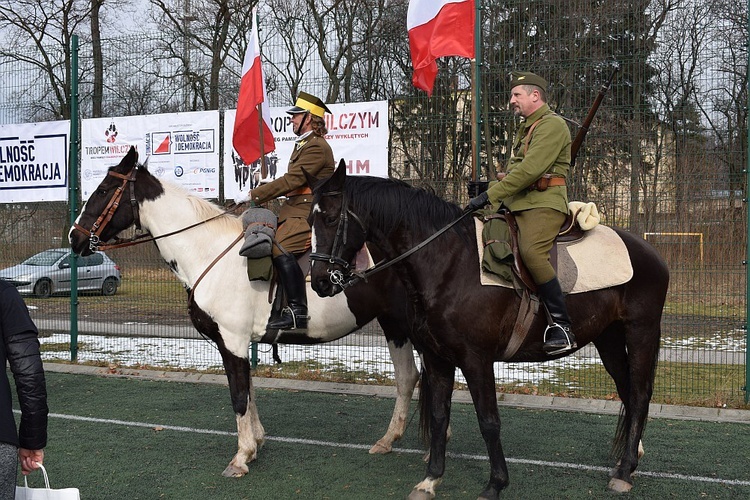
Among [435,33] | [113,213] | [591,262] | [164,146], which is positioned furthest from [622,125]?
[164,146]

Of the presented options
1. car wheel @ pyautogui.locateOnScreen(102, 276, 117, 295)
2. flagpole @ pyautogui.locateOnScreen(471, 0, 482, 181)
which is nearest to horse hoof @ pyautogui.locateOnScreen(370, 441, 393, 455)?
flagpole @ pyautogui.locateOnScreen(471, 0, 482, 181)

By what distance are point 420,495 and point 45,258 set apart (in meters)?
8.12

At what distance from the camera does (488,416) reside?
5000 millimetres

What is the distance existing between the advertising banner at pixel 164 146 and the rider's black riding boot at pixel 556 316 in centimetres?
597

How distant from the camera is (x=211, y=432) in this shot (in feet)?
23.3

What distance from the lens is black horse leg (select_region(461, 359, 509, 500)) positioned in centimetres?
500

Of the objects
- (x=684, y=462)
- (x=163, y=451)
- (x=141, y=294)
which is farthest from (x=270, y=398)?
(x=684, y=462)

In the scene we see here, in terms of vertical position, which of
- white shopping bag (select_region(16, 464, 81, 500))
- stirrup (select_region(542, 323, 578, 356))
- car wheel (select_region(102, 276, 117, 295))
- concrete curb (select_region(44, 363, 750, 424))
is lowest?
concrete curb (select_region(44, 363, 750, 424))

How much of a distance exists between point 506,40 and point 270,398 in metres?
4.76

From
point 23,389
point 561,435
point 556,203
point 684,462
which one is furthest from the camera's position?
point 561,435

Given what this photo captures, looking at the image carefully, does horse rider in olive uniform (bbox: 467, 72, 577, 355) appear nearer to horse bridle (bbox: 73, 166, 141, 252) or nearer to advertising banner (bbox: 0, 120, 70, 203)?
horse bridle (bbox: 73, 166, 141, 252)

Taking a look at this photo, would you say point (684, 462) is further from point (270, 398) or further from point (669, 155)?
point (270, 398)

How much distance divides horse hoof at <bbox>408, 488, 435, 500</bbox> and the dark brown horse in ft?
0.04

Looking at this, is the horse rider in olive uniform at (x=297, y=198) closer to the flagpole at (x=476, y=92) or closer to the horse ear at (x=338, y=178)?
the horse ear at (x=338, y=178)
